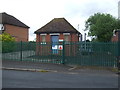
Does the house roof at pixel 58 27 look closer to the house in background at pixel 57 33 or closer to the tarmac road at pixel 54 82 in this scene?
the house in background at pixel 57 33

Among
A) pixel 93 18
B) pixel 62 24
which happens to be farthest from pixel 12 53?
pixel 93 18

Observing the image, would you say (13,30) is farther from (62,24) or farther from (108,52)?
(108,52)

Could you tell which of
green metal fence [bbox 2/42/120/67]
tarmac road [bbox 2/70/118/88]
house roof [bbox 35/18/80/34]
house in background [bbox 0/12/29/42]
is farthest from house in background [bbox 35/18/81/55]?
house in background [bbox 0/12/29/42]

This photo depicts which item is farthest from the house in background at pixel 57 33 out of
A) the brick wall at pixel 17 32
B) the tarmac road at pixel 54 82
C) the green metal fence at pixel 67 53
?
the brick wall at pixel 17 32

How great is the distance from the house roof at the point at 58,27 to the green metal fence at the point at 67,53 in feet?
21.7

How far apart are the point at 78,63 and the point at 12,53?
621 centimetres

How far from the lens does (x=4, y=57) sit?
723 inches

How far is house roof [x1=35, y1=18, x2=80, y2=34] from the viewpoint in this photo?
24.6m

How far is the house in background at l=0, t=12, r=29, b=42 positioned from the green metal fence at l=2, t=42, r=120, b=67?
61.4ft

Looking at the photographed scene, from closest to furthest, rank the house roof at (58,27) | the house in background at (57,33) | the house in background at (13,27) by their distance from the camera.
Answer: the house in background at (57,33)
the house roof at (58,27)
the house in background at (13,27)

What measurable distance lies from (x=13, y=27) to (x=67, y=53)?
26771 mm

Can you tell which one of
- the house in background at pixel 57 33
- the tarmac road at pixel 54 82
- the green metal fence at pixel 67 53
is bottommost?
the tarmac road at pixel 54 82

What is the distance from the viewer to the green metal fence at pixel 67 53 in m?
15.0

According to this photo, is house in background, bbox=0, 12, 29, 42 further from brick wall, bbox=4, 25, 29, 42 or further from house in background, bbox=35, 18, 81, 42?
house in background, bbox=35, 18, 81, 42
